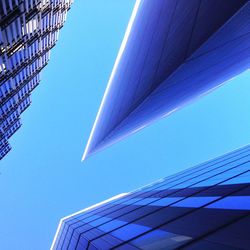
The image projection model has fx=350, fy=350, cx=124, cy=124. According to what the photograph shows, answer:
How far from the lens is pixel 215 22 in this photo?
25.5 feet

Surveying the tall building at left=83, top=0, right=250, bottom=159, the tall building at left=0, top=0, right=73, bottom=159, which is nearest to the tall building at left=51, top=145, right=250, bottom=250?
the tall building at left=83, top=0, right=250, bottom=159

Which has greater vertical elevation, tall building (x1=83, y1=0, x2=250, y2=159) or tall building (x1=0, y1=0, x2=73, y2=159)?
tall building (x1=0, y1=0, x2=73, y2=159)

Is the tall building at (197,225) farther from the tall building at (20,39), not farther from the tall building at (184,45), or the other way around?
the tall building at (20,39)

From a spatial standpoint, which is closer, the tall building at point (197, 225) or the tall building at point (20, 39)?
the tall building at point (197, 225)

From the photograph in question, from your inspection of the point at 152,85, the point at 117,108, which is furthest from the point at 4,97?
the point at 152,85

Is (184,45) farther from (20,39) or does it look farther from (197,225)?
(20,39)

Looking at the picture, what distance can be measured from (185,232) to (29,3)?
46.9 meters

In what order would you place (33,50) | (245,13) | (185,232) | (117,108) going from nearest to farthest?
1. (245,13)
2. (185,232)
3. (117,108)
4. (33,50)

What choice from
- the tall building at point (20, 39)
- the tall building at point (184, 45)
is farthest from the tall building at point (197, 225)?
the tall building at point (20, 39)

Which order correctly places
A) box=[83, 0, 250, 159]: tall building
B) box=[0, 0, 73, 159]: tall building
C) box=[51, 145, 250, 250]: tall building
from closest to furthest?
box=[51, 145, 250, 250]: tall building
box=[83, 0, 250, 159]: tall building
box=[0, 0, 73, 159]: tall building

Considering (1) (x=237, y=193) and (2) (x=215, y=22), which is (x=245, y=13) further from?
(1) (x=237, y=193)

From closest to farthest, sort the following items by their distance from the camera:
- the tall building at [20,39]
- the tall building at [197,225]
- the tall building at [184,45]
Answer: the tall building at [197,225], the tall building at [184,45], the tall building at [20,39]

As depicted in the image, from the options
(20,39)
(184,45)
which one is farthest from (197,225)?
(20,39)

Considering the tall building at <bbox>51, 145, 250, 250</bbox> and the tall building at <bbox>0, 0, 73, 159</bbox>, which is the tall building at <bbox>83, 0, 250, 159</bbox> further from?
the tall building at <bbox>0, 0, 73, 159</bbox>
